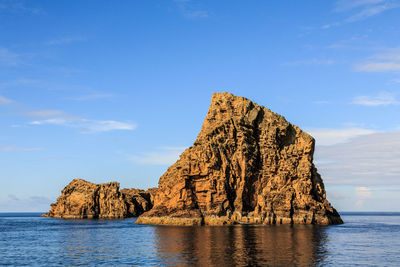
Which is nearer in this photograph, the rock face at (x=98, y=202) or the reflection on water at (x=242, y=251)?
the reflection on water at (x=242, y=251)

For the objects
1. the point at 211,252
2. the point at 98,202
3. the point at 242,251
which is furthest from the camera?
the point at 98,202

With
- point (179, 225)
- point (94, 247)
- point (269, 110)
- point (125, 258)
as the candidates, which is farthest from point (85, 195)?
point (125, 258)

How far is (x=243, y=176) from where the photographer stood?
369 ft

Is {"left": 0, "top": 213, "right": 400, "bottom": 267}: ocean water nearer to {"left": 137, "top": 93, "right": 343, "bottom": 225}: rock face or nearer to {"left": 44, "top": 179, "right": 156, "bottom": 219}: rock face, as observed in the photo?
{"left": 137, "top": 93, "right": 343, "bottom": 225}: rock face

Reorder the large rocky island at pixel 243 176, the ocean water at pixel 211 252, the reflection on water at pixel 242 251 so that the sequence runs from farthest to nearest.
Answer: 1. the large rocky island at pixel 243 176
2. the ocean water at pixel 211 252
3. the reflection on water at pixel 242 251

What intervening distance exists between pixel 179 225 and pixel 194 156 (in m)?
18.9

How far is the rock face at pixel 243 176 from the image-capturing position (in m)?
109

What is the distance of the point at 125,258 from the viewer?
172 feet

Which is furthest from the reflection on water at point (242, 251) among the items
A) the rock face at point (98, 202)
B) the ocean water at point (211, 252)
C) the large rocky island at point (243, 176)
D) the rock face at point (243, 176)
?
the rock face at point (98, 202)

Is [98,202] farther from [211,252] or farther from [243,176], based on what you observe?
[211,252]

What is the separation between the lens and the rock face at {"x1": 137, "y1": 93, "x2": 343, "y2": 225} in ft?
357

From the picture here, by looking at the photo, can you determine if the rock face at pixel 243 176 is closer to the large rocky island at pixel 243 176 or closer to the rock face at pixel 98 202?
the large rocky island at pixel 243 176

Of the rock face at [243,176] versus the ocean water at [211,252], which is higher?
the rock face at [243,176]

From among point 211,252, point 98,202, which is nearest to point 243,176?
point 211,252
